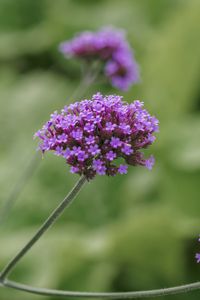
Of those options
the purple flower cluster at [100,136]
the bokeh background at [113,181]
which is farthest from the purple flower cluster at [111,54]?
the purple flower cluster at [100,136]

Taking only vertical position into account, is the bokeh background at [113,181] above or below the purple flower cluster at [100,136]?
above

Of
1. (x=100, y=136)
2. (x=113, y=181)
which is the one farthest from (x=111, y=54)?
(x=113, y=181)

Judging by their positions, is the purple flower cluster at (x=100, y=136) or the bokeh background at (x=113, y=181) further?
the bokeh background at (x=113, y=181)

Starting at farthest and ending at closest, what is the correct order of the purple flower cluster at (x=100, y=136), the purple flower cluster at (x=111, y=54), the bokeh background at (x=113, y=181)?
the bokeh background at (x=113, y=181) → the purple flower cluster at (x=111, y=54) → the purple flower cluster at (x=100, y=136)

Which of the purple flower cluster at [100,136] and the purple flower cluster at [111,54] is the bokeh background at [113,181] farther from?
the purple flower cluster at [100,136]

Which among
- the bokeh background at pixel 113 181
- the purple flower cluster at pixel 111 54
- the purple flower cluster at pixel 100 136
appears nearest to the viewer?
the purple flower cluster at pixel 100 136

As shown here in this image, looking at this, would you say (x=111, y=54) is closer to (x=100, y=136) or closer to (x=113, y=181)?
(x=100, y=136)

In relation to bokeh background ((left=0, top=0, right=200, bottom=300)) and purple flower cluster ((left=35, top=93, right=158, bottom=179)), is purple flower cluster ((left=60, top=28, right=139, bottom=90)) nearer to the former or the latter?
bokeh background ((left=0, top=0, right=200, bottom=300))
